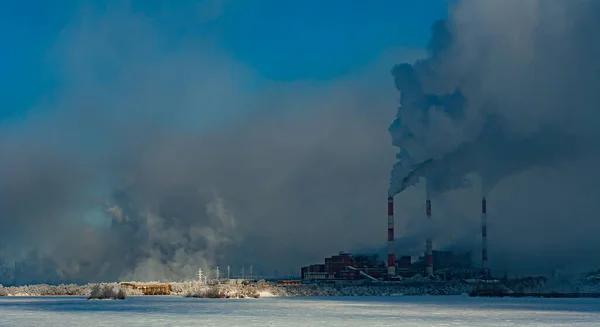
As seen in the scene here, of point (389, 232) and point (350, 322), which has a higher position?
point (389, 232)

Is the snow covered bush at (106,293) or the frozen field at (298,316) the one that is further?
the snow covered bush at (106,293)

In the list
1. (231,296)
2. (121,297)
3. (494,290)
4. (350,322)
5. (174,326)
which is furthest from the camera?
(494,290)

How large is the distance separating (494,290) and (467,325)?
478 feet

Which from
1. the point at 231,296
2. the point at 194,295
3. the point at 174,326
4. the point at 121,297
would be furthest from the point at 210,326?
the point at 194,295

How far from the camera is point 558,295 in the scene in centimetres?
18625

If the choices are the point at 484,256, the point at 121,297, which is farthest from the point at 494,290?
the point at 121,297

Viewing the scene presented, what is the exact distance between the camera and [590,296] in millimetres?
184625

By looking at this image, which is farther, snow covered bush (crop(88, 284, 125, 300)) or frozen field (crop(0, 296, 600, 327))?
snow covered bush (crop(88, 284, 125, 300))

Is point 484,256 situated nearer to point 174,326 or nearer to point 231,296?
point 231,296

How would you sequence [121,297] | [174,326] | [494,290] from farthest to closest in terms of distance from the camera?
[494,290], [121,297], [174,326]

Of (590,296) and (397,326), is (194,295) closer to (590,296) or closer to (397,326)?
(590,296)

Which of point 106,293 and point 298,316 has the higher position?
point 298,316

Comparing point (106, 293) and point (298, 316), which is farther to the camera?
point (106, 293)

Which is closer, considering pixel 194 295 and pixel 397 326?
pixel 397 326
